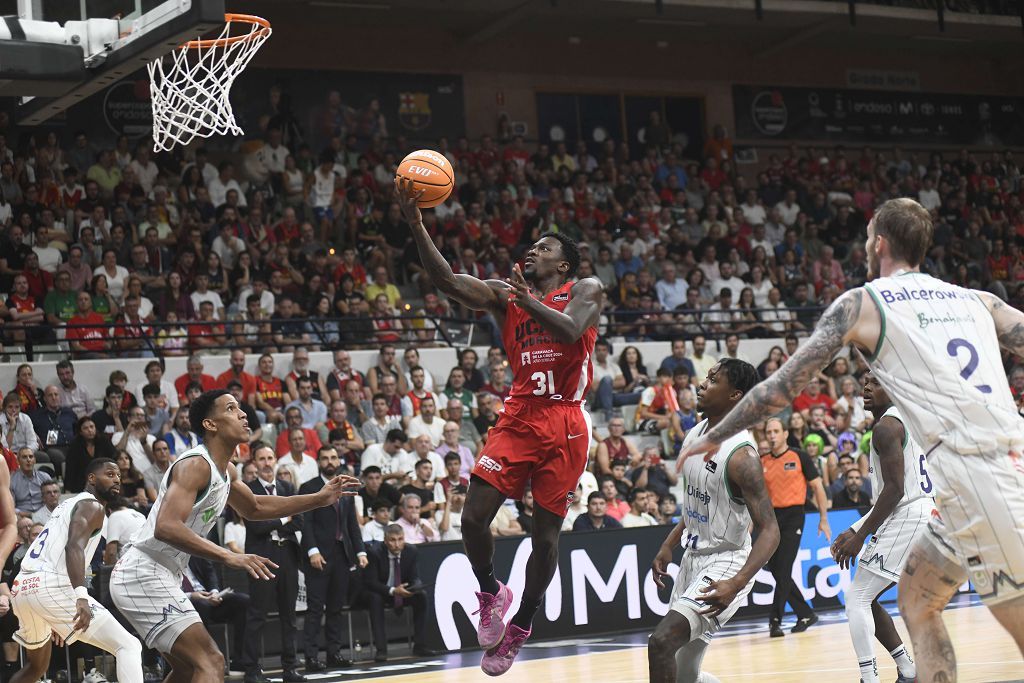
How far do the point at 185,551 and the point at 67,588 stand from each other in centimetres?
264

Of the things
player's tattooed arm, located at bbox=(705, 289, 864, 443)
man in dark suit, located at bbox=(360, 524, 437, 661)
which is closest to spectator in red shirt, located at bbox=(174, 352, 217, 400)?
man in dark suit, located at bbox=(360, 524, 437, 661)

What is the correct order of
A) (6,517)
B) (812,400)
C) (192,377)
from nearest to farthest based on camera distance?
(6,517) < (192,377) < (812,400)

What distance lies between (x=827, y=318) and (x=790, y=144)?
2200 centimetres

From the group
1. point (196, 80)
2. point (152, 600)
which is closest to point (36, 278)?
point (196, 80)

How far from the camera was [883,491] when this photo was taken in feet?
24.4

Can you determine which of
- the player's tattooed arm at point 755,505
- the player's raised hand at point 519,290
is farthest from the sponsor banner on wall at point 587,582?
the player's raised hand at point 519,290

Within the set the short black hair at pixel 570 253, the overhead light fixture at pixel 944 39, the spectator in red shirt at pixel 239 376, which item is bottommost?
the spectator in red shirt at pixel 239 376

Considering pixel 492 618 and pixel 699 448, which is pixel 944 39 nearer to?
pixel 492 618

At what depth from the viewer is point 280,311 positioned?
1602cm

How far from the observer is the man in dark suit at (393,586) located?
39.5 ft

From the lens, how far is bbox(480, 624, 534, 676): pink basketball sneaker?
22.5 feet

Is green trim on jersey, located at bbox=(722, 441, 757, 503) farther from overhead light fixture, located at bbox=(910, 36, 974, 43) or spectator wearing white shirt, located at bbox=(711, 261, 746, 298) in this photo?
overhead light fixture, located at bbox=(910, 36, 974, 43)

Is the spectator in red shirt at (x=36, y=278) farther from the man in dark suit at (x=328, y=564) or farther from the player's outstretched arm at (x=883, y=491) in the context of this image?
the player's outstretched arm at (x=883, y=491)

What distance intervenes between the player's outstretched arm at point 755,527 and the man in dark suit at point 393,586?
20.5 feet
